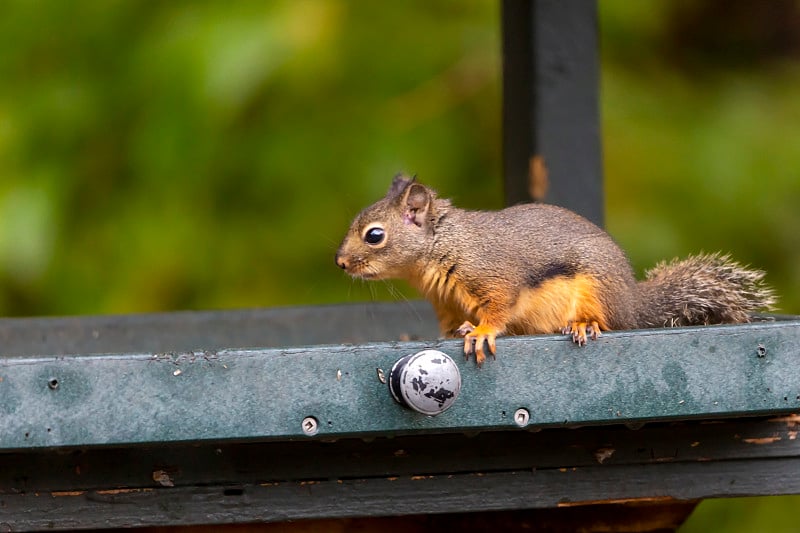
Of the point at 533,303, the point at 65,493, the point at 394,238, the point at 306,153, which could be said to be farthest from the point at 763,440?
the point at 306,153

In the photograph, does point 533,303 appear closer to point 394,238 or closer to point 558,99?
point 394,238

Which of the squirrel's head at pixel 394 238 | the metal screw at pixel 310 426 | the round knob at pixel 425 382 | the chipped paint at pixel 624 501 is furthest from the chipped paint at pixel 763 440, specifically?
the squirrel's head at pixel 394 238

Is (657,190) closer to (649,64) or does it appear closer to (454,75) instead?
(649,64)

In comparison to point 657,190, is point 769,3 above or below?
above

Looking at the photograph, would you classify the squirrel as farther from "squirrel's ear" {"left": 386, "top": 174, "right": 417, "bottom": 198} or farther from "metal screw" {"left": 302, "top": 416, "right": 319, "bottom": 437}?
"metal screw" {"left": 302, "top": 416, "right": 319, "bottom": 437}

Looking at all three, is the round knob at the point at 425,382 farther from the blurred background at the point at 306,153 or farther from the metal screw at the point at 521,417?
the blurred background at the point at 306,153

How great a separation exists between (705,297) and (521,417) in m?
0.66

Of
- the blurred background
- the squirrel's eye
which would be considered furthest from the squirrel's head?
the blurred background

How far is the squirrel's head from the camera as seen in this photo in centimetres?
202

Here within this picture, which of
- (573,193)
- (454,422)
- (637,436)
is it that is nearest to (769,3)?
(573,193)

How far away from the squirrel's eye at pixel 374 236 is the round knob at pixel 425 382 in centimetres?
82

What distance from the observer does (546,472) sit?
4.78 feet

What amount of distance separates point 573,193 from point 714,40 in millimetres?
1260

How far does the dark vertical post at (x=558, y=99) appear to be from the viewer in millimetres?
2076
